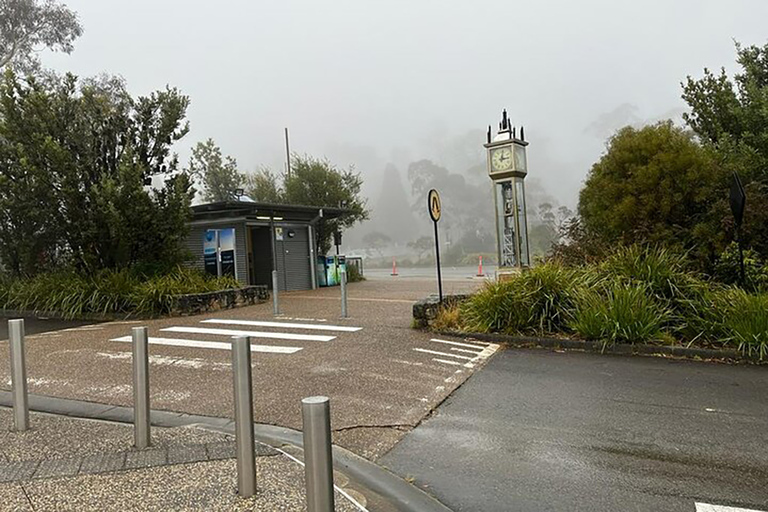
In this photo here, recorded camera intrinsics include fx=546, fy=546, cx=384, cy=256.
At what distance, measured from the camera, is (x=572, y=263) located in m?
10.5

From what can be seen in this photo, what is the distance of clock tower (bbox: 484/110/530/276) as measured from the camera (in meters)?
12.4

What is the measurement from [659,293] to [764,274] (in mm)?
1980

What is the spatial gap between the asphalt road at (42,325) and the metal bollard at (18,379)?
655cm

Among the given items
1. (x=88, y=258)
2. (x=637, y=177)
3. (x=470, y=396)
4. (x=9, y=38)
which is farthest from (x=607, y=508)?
(x=9, y=38)

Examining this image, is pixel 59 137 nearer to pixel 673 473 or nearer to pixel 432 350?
pixel 432 350

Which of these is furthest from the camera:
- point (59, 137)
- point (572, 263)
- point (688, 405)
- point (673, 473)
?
point (59, 137)

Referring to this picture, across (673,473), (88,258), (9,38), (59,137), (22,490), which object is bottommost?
(673,473)

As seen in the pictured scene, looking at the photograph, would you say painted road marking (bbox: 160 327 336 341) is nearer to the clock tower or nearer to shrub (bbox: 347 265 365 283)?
the clock tower

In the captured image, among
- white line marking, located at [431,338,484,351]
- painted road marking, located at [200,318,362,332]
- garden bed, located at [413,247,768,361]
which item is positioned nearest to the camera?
garden bed, located at [413,247,768,361]

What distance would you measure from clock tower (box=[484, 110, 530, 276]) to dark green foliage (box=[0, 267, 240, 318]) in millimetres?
6588

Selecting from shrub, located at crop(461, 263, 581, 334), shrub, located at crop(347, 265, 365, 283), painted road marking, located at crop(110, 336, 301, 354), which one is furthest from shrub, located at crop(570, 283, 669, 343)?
shrub, located at crop(347, 265, 365, 283)

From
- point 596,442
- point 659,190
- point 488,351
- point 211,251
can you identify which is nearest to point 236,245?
point 211,251

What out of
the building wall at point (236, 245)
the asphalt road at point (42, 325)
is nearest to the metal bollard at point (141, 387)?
the asphalt road at point (42, 325)

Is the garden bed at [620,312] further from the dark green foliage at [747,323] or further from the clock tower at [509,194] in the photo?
the clock tower at [509,194]
